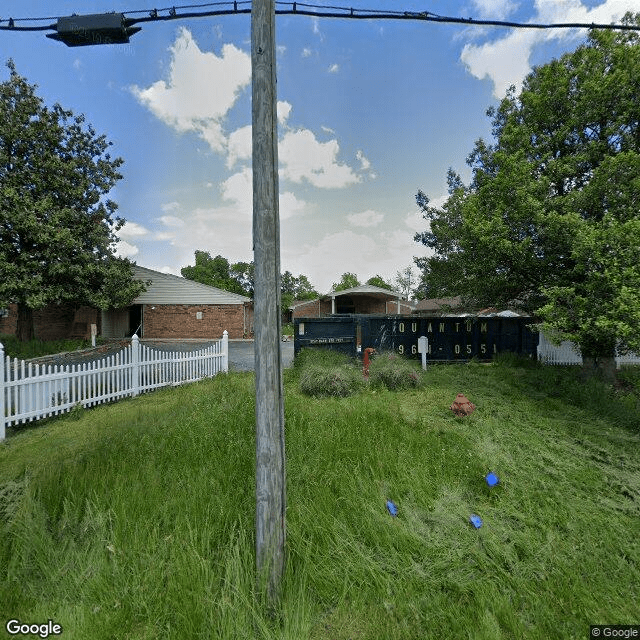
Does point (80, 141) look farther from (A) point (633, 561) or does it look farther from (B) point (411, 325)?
(A) point (633, 561)

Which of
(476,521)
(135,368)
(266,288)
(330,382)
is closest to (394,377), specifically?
(330,382)

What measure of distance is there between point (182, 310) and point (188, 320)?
0.80 m

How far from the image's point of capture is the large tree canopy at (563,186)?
607 centimetres

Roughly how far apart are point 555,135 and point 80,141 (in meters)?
19.6

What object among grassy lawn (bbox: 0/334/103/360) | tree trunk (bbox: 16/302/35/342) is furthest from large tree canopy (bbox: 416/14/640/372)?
tree trunk (bbox: 16/302/35/342)

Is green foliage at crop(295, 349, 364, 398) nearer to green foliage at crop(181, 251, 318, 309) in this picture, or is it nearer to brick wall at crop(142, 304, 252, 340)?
brick wall at crop(142, 304, 252, 340)

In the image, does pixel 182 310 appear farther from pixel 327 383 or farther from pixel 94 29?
pixel 94 29

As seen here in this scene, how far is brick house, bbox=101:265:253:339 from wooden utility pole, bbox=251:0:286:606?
20.3 m

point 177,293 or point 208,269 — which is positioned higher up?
point 208,269

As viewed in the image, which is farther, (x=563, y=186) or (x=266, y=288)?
(x=563, y=186)

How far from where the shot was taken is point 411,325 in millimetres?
11578

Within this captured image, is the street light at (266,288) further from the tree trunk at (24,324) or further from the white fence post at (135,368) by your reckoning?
the tree trunk at (24,324)

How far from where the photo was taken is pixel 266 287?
204 centimetres

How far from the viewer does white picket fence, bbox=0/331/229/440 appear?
16.8 ft
